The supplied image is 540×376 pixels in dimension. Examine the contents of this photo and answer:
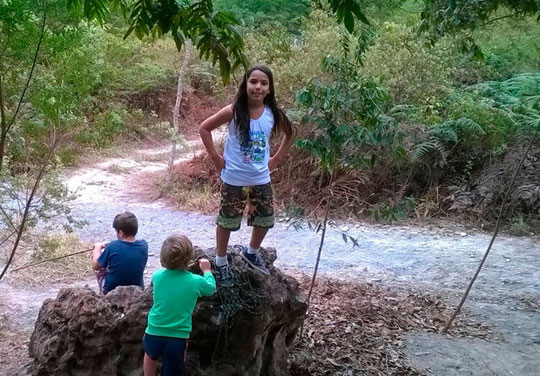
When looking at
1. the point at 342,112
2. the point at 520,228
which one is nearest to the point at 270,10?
the point at 520,228

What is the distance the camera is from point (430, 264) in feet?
23.0

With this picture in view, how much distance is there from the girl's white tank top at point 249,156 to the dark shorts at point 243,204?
0.04m

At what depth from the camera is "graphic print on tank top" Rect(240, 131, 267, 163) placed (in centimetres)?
333

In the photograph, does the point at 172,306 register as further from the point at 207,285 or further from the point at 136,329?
the point at 136,329

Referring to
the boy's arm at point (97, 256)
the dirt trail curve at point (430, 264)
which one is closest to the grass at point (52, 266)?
the dirt trail curve at point (430, 264)

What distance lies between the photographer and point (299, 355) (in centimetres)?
441

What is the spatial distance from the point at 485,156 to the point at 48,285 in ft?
21.9

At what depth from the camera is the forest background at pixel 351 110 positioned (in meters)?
3.91

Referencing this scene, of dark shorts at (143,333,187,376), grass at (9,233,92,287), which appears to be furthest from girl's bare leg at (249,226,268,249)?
grass at (9,233,92,287)

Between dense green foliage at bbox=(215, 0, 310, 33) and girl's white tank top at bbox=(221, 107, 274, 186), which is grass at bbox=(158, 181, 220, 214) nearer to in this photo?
girl's white tank top at bbox=(221, 107, 274, 186)

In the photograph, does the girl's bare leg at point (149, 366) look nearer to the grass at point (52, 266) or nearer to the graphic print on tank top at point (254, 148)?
the graphic print on tank top at point (254, 148)

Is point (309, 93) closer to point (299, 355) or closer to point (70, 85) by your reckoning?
point (70, 85)

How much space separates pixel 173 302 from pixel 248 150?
938 mm

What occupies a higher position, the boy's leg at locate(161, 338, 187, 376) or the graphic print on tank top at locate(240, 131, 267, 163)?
the graphic print on tank top at locate(240, 131, 267, 163)
